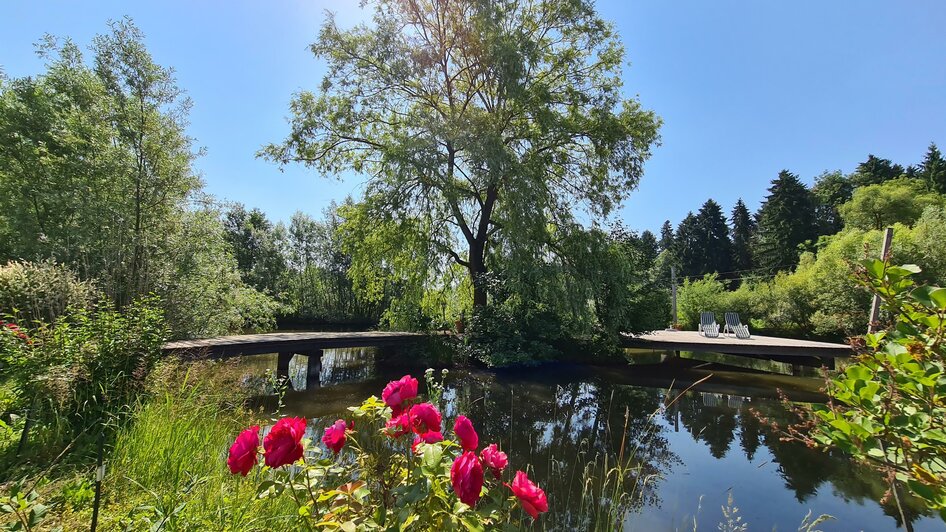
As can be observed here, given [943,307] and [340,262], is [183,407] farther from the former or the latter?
[340,262]

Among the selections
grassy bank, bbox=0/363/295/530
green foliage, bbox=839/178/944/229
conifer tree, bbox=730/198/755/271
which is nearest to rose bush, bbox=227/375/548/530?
grassy bank, bbox=0/363/295/530

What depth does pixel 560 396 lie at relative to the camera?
27.2ft

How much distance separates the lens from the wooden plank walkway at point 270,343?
6471 millimetres

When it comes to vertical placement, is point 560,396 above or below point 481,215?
below

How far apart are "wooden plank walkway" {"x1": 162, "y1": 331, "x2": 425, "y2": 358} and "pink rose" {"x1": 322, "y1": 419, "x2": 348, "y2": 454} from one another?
17.5 ft

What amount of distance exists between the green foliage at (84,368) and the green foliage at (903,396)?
4037 millimetres

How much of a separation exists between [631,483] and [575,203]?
883cm

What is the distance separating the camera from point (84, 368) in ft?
9.78

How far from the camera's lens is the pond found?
368cm

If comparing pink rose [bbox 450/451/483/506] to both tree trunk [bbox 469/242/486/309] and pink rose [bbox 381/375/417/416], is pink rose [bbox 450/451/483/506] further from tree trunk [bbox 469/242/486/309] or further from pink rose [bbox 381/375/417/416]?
tree trunk [bbox 469/242/486/309]

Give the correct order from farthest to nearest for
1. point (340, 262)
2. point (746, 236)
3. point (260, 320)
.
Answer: point (746, 236) < point (340, 262) < point (260, 320)

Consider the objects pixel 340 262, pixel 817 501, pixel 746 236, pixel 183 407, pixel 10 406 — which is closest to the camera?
pixel 10 406

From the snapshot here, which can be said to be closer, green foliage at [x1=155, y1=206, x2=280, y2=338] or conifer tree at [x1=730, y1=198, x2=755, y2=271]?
green foliage at [x1=155, y1=206, x2=280, y2=338]

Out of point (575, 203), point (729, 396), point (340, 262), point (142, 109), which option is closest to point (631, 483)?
point (729, 396)
